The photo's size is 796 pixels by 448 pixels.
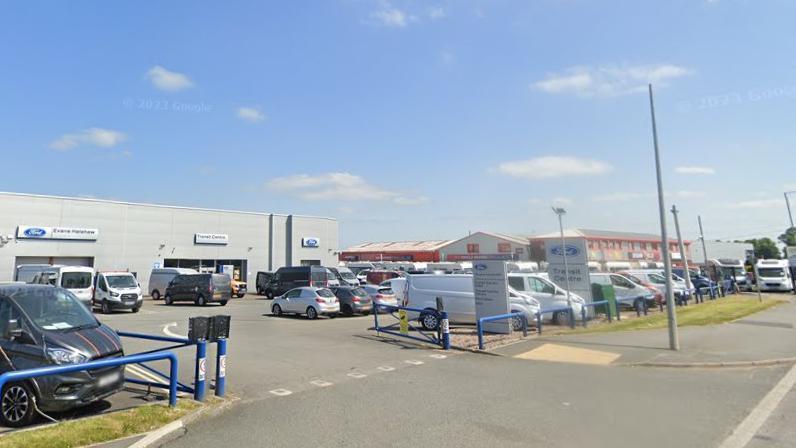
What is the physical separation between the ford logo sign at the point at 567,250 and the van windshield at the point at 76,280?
22.4 metres

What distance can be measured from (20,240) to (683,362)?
38668mm

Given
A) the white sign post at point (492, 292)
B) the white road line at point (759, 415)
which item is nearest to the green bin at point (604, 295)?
the white sign post at point (492, 292)

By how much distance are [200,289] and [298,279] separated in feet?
20.8

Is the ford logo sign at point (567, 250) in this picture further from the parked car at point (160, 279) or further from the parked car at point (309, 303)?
the parked car at point (160, 279)

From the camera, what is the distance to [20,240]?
106 feet

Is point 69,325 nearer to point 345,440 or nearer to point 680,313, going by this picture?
point 345,440

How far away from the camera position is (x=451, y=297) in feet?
57.8

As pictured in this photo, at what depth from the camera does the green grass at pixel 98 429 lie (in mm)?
5145

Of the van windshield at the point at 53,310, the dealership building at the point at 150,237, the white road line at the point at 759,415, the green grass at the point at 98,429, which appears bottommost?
the white road line at the point at 759,415

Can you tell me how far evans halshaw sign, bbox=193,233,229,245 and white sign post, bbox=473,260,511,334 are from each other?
32463 millimetres

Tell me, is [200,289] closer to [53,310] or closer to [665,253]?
[53,310]

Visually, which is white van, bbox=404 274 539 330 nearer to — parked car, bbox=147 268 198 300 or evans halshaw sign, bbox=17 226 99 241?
parked car, bbox=147 268 198 300

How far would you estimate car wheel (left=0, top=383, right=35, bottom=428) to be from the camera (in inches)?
235

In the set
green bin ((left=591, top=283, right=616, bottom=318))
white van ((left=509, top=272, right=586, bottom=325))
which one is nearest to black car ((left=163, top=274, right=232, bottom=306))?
white van ((left=509, top=272, right=586, bottom=325))
